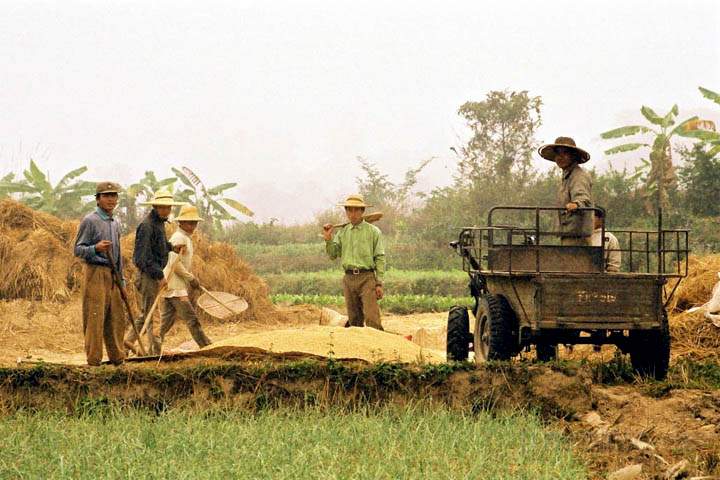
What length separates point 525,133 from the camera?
35.6 meters

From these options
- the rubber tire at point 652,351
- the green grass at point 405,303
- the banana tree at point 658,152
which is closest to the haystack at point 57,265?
the green grass at point 405,303

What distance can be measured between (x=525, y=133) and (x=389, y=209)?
18.1 ft

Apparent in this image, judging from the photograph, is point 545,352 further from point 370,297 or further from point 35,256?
point 35,256

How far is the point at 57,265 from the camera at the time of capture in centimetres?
1569

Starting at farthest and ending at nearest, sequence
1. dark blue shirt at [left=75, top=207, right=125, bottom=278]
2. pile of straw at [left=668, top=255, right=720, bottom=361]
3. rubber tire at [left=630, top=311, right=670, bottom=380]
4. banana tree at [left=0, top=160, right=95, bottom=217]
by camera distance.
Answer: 1. banana tree at [left=0, top=160, right=95, bottom=217]
2. pile of straw at [left=668, top=255, right=720, bottom=361]
3. dark blue shirt at [left=75, top=207, right=125, bottom=278]
4. rubber tire at [left=630, top=311, right=670, bottom=380]

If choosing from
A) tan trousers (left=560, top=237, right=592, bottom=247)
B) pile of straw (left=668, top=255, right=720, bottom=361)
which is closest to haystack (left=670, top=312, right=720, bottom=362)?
pile of straw (left=668, top=255, right=720, bottom=361)

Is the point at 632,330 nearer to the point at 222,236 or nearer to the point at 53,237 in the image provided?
the point at 53,237

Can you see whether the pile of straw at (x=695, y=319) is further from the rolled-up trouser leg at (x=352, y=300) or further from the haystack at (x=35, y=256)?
the haystack at (x=35, y=256)

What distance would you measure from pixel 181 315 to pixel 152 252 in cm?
88

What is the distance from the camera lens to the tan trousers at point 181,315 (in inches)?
417

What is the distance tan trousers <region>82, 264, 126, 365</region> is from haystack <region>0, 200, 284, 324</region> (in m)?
6.23

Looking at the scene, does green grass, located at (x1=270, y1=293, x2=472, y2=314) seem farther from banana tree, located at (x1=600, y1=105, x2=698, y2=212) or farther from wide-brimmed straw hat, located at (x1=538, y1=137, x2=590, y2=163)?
banana tree, located at (x1=600, y1=105, x2=698, y2=212)

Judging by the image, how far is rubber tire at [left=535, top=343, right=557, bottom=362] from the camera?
9.38 m

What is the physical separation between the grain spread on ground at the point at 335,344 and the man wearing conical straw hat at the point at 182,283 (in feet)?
6.02
